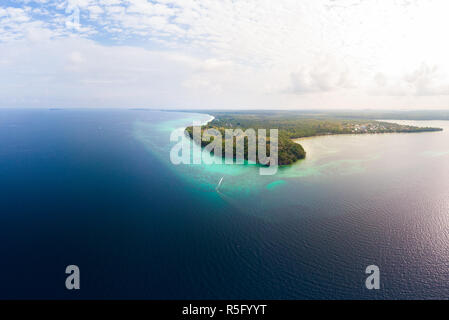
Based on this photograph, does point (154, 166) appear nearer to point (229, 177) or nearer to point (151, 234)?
point (229, 177)

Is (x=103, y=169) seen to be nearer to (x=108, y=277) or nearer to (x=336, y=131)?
(x=108, y=277)

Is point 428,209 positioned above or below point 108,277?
above

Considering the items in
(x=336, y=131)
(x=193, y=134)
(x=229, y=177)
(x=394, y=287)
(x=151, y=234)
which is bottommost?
(x=394, y=287)

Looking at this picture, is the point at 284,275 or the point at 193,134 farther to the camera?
the point at 193,134
